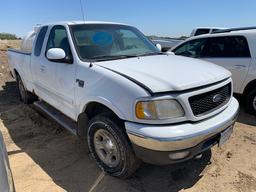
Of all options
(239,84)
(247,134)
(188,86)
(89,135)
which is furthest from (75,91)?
(239,84)

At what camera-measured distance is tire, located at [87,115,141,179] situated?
10.4 feet

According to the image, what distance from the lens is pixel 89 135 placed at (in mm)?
3695

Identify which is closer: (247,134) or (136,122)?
(136,122)

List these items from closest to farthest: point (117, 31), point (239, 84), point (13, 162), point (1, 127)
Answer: point (13, 162) < point (117, 31) < point (1, 127) < point (239, 84)

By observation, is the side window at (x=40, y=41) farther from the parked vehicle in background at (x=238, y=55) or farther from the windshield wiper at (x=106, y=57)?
the parked vehicle in background at (x=238, y=55)

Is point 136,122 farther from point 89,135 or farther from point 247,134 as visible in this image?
point 247,134

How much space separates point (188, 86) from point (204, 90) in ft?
0.89

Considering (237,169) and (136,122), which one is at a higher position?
(136,122)

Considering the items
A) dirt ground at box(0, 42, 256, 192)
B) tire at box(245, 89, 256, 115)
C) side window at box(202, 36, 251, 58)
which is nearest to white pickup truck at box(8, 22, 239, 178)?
dirt ground at box(0, 42, 256, 192)

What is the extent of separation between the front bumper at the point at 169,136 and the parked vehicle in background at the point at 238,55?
2.99m

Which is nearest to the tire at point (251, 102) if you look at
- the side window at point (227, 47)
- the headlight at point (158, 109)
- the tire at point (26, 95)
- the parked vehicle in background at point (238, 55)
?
the parked vehicle in background at point (238, 55)

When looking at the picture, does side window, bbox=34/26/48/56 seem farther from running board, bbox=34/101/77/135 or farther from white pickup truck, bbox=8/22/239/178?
running board, bbox=34/101/77/135

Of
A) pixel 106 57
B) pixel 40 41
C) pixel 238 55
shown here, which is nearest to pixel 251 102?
pixel 238 55

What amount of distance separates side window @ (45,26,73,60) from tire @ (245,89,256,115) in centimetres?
371
